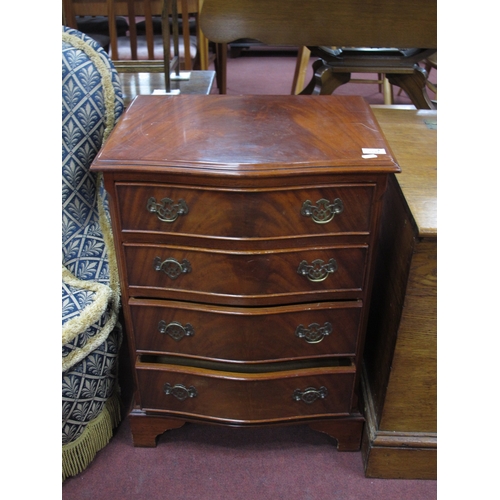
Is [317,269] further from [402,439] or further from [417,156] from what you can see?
[402,439]

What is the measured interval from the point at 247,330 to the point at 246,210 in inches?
10.9

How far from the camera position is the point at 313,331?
1084 millimetres

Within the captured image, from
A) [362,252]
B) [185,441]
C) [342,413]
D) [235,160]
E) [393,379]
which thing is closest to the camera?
[235,160]

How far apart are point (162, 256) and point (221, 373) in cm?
31

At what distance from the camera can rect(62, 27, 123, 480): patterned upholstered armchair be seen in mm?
1121

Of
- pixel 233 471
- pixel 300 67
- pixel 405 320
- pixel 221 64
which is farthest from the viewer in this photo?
pixel 300 67

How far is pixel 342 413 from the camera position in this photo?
3.98 feet

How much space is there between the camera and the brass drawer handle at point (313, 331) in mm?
1078

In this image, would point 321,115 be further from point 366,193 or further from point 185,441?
point 185,441

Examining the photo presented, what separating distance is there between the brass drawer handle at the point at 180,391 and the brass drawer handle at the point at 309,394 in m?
0.23

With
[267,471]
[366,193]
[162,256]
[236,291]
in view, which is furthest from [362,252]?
[267,471]

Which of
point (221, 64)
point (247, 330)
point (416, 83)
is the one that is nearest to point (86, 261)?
point (247, 330)

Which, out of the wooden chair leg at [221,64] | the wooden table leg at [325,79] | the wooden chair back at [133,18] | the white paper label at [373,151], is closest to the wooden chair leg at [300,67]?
the wooden chair leg at [221,64]

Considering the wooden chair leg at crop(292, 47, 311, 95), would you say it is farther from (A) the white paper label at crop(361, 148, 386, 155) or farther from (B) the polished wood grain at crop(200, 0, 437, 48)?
(A) the white paper label at crop(361, 148, 386, 155)
